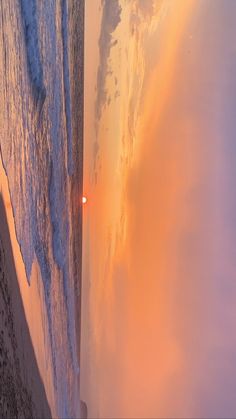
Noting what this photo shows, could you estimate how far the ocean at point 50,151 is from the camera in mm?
498

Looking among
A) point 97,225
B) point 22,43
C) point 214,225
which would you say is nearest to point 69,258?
point 97,225

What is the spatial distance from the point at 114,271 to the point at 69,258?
0.90 ft

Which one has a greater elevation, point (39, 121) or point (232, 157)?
point (39, 121)

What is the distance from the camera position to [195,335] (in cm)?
113

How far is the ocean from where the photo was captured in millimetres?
498

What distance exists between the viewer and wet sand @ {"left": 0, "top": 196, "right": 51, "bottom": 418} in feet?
1.61

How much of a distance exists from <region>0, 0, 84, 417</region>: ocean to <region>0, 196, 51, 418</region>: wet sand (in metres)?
0.04

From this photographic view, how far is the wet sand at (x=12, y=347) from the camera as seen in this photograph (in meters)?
0.49

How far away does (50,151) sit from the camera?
28.2 inches

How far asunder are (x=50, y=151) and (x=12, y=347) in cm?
31

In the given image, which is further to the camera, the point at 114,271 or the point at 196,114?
the point at 114,271

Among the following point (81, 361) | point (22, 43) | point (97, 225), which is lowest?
point (81, 361)

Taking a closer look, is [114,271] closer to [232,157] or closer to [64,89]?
[232,157]

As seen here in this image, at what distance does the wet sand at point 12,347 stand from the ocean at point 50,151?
0.12ft
